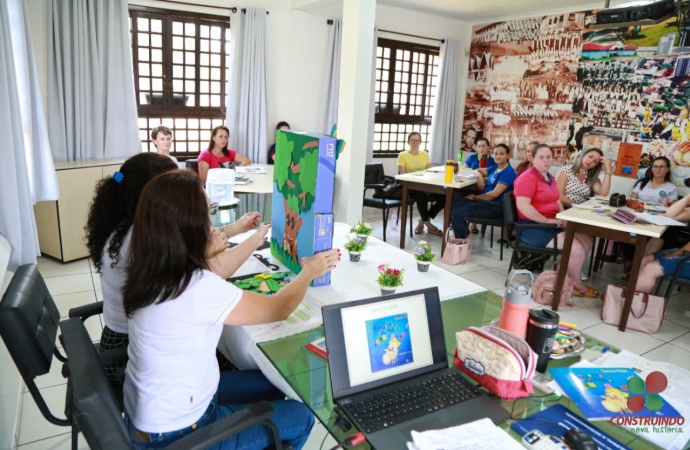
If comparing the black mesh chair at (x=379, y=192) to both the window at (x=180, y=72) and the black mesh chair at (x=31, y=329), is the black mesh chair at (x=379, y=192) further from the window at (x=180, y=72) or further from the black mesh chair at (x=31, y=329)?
the black mesh chair at (x=31, y=329)

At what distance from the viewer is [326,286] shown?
1869 millimetres

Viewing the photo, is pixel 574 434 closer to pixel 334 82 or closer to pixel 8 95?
pixel 8 95

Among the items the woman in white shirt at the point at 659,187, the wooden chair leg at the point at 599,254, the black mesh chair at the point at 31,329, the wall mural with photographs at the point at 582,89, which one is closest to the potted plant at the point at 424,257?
the black mesh chair at the point at 31,329

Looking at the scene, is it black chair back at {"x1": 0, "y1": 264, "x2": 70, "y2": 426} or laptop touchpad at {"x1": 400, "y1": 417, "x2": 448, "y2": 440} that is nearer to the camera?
laptop touchpad at {"x1": 400, "y1": 417, "x2": 448, "y2": 440}

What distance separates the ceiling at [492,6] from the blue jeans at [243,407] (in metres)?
5.87

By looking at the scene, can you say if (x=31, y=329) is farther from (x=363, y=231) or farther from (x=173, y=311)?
(x=363, y=231)

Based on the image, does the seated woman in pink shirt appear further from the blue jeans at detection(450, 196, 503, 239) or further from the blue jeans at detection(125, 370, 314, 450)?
the blue jeans at detection(125, 370, 314, 450)

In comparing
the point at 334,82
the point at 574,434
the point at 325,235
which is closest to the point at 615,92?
the point at 334,82

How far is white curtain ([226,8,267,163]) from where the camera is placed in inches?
217

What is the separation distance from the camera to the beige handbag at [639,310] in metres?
3.29

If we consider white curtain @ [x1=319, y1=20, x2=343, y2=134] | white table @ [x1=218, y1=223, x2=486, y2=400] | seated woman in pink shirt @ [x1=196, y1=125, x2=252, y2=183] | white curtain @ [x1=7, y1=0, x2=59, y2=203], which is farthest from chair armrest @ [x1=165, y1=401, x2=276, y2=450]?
white curtain @ [x1=319, y1=20, x2=343, y2=134]

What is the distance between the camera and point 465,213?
486 cm

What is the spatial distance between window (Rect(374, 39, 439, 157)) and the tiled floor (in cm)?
278

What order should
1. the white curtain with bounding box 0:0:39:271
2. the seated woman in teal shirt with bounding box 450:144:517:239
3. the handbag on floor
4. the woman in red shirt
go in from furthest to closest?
the seated woman in teal shirt with bounding box 450:144:517:239 → the woman in red shirt → the handbag on floor → the white curtain with bounding box 0:0:39:271
